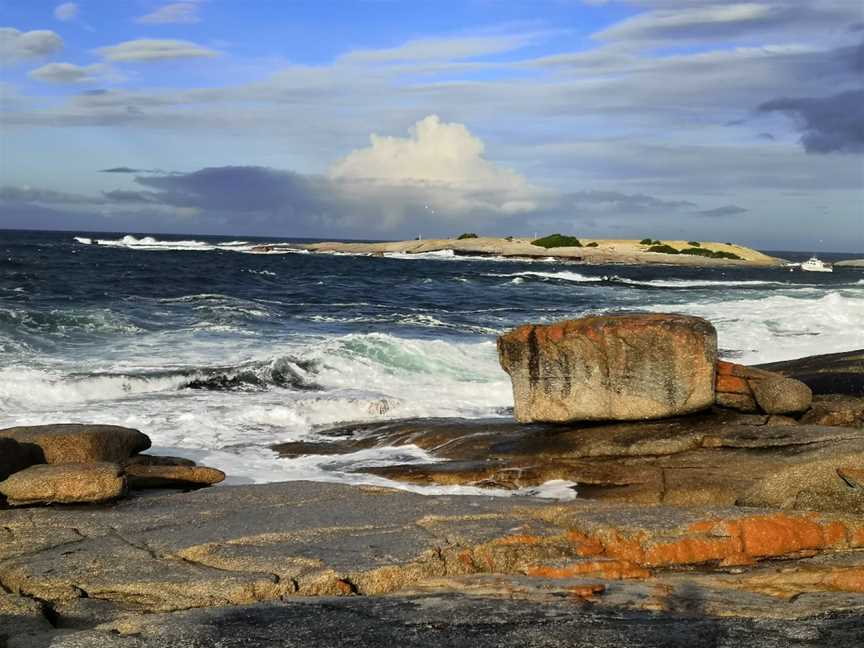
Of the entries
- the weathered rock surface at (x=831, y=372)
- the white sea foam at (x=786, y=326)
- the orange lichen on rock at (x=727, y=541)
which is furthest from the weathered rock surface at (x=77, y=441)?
the white sea foam at (x=786, y=326)

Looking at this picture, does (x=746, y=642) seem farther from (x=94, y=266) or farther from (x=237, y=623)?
(x=94, y=266)

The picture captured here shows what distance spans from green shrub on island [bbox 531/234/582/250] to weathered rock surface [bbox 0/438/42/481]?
112 metres

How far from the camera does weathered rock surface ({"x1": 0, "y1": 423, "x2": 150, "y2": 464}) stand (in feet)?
37.3

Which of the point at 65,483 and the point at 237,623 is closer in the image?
the point at 237,623

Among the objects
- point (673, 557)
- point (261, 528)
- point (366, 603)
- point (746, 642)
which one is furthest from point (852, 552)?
point (261, 528)

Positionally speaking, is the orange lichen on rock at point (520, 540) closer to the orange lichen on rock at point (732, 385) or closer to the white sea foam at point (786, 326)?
the orange lichen on rock at point (732, 385)

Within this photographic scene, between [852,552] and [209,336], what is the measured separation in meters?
23.0

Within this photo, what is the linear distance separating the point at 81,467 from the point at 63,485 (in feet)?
0.91

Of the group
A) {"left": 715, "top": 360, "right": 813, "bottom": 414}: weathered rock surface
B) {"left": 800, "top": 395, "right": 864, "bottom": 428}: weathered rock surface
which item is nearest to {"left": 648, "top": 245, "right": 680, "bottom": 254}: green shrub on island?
{"left": 800, "top": 395, "right": 864, "bottom": 428}: weathered rock surface

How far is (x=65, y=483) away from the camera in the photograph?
33.1ft

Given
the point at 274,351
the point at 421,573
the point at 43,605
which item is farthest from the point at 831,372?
the point at 274,351

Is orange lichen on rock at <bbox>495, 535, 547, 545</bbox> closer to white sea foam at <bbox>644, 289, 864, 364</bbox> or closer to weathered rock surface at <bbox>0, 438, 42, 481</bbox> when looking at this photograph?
weathered rock surface at <bbox>0, 438, 42, 481</bbox>

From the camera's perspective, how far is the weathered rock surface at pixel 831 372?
1499cm

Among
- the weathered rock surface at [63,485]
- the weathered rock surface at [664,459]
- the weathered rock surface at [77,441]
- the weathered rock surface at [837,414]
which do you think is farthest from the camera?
the weathered rock surface at [837,414]
